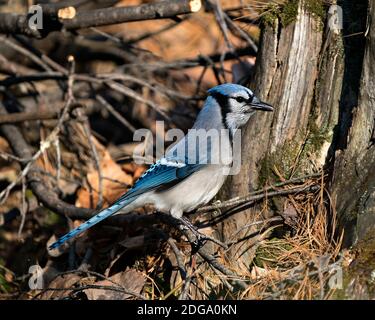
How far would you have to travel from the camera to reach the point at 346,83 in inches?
144

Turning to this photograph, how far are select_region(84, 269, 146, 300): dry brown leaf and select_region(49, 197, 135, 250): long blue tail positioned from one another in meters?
0.30

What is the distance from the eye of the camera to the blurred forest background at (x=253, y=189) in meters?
3.27

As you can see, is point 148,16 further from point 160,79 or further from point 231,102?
point 160,79

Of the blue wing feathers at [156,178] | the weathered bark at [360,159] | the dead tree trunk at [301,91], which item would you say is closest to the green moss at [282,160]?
the dead tree trunk at [301,91]

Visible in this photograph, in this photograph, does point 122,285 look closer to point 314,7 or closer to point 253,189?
point 253,189

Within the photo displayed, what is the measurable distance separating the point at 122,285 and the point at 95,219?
40 cm

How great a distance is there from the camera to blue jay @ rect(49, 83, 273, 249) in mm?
3916

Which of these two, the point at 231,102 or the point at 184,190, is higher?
the point at 231,102

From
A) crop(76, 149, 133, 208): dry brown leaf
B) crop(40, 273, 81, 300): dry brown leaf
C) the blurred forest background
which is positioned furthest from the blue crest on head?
crop(40, 273, 81, 300): dry brown leaf

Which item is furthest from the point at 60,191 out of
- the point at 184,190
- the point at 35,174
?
the point at 184,190

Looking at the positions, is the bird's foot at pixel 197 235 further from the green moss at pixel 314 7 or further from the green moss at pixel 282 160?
the green moss at pixel 314 7

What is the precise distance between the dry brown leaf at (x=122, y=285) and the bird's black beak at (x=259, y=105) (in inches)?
44.6

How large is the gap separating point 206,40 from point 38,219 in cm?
244

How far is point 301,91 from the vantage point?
374 cm
